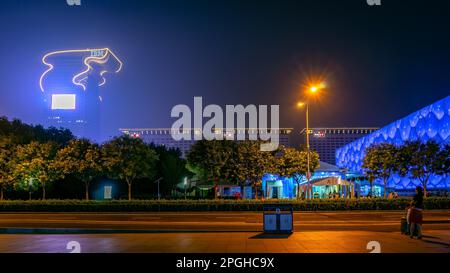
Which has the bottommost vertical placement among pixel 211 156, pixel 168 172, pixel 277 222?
pixel 277 222

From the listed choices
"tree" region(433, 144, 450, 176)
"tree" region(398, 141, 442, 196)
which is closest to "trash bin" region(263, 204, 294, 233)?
"tree" region(398, 141, 442, 196)

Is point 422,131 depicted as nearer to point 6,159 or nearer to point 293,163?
point 293,163

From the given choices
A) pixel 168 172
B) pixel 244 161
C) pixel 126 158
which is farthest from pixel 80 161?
pixel 168 172

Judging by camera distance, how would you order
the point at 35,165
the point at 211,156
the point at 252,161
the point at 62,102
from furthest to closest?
the point at 62,102
the point at 211,156
the point at 252,161
the point at 35,165

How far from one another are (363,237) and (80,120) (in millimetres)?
139027

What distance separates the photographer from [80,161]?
4922 centimetres

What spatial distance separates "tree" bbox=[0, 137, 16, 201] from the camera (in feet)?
160

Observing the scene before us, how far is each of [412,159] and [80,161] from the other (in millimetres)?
36120

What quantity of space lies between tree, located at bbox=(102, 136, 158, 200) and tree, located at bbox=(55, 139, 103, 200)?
94 cm

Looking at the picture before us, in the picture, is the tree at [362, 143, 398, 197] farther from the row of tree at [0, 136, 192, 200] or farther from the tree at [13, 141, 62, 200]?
the tree at [13, 141, 62, 200]

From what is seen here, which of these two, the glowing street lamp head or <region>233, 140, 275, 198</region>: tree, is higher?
the glowing street lamp head
